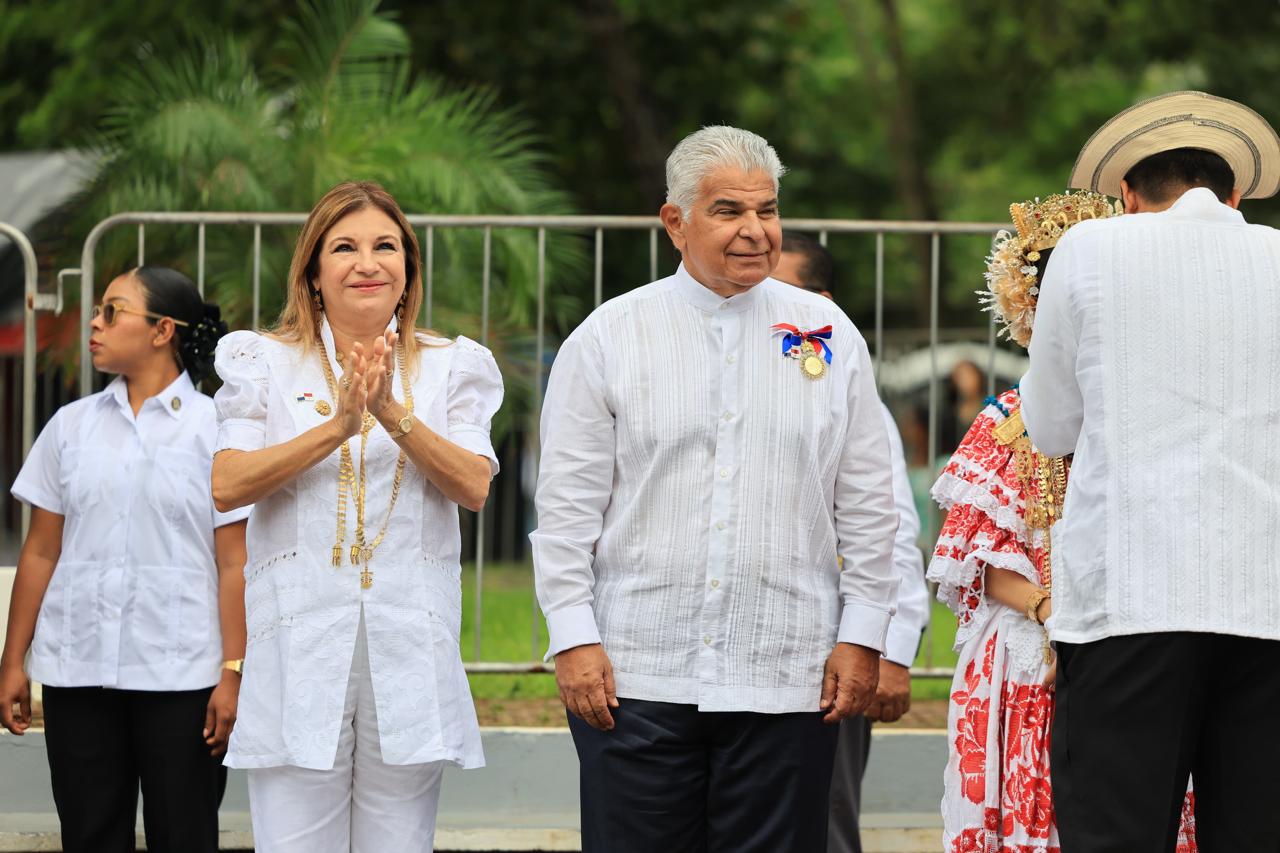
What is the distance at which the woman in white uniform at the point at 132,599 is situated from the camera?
15.8 feet

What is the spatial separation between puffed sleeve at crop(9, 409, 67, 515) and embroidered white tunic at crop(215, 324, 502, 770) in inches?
39.9

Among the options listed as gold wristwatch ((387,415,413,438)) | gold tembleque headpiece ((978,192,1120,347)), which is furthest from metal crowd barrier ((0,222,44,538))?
gold tembleque headpiece ((978,192,1120,347))

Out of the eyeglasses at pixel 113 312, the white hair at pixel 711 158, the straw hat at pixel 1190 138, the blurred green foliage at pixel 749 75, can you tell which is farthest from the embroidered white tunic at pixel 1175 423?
the blurred green foliage at pixel 749 75

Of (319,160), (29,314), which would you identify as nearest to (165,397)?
(29,314)

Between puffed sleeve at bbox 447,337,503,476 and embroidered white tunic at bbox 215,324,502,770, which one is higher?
puffed sleeve at bbox 447,337,503,476

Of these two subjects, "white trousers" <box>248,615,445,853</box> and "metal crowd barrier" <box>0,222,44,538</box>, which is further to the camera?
"metal crowd barrier" <box>0,222,44,538</box>

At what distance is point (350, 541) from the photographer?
4.17 m

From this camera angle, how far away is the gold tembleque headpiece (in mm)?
4336

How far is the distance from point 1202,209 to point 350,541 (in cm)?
204

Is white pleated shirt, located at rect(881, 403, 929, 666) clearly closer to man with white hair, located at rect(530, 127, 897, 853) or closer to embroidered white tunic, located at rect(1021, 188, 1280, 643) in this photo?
man with white hair, located at rect(530, 127, 897, 853)

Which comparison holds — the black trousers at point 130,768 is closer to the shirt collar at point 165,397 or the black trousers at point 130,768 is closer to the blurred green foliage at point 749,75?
the shirt collar at point 165,397

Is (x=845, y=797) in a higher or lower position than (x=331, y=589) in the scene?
lower

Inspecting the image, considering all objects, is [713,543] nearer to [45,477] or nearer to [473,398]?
[473,398]

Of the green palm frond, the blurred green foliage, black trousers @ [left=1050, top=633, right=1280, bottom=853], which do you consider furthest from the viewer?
the blurred green foliage
